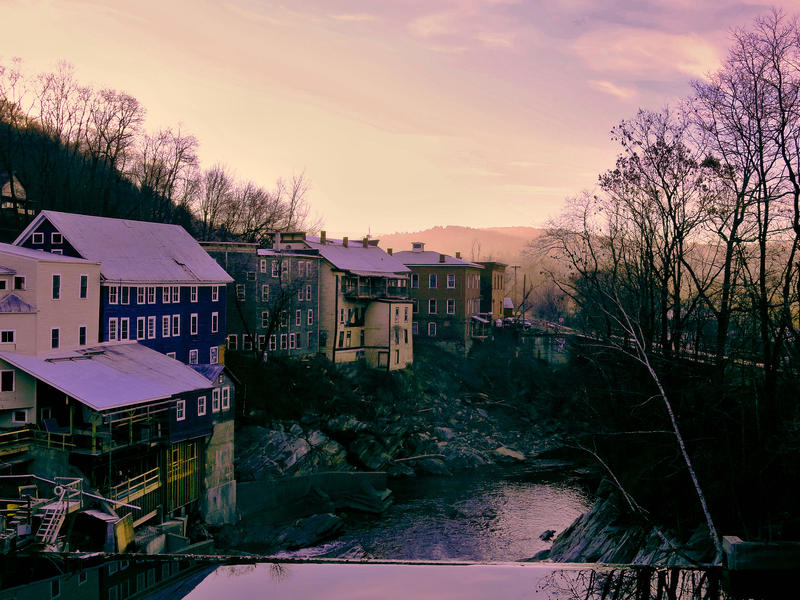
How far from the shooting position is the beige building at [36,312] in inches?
1073

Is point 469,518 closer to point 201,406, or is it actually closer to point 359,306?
point 201,406

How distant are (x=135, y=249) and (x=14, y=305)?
9.79 metres

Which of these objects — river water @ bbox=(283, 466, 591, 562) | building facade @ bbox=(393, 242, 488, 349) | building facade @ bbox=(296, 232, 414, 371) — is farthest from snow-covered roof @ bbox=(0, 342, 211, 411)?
building facade @ bbox=(393, 242, 488, 349)

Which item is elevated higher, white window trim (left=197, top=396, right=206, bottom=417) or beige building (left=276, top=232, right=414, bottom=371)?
beige building (left=276, top=232, right=414, bottom=371)

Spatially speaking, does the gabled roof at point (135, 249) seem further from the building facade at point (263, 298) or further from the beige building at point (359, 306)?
the beige building at point (359, 306)

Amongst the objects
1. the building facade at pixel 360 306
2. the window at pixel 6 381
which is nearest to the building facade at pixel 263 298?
the building facade at pixel 360 306

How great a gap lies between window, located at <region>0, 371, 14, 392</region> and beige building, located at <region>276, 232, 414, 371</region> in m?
27.5

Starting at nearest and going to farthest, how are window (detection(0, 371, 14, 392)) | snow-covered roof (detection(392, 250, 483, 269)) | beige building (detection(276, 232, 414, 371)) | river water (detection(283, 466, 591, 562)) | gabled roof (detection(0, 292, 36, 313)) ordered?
window (detection(0, 371, 14, 392))
gabled roof (detection(0, 292, 36, 313))
river water (detection(283, 466, 591, 562))
beige building (detection(276, 232, 414, 371))
snow-covered roof (detection(392, 250, 483, 269))

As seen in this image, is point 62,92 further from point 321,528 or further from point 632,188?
point 632,188

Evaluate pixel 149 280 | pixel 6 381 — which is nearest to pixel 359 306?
pixel 149 280

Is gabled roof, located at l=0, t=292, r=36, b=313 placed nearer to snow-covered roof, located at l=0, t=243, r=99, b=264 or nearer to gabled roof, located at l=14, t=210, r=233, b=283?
snow-covered roof, located at l=0, t=243, r=99, b=264

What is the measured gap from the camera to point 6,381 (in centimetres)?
2727

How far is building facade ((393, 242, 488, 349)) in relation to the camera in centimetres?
6825

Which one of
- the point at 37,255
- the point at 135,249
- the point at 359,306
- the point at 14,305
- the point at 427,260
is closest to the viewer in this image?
the point at 14,305
